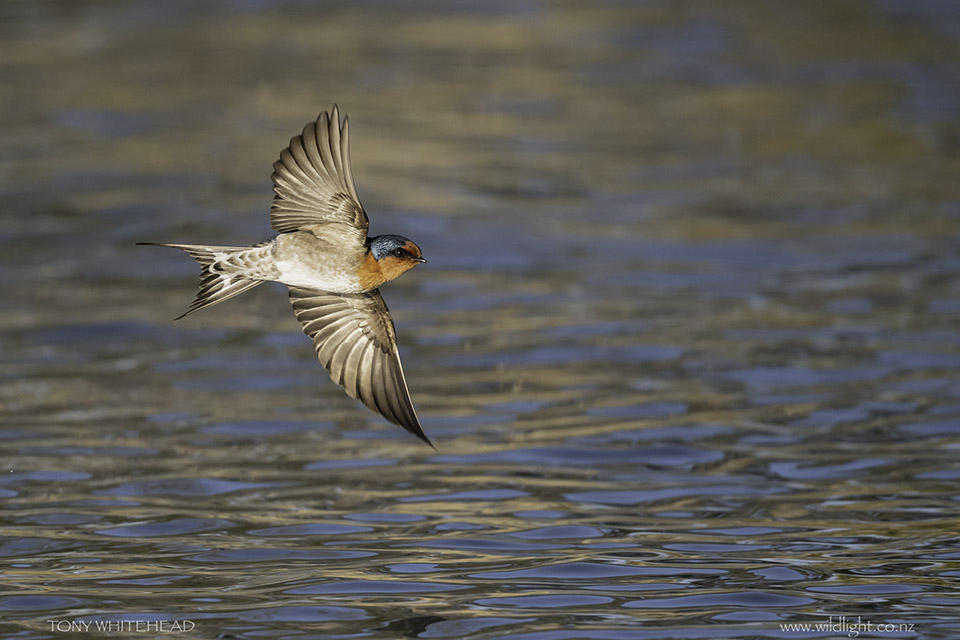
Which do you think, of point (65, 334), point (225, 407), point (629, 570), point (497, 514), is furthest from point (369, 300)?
point (65, 334)

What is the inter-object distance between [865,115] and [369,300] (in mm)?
14333

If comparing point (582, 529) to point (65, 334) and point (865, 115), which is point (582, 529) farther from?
point (865, 115)

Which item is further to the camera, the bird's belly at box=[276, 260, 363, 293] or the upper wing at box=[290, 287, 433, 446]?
the upper wing at box=[290, 287, 433, 446]

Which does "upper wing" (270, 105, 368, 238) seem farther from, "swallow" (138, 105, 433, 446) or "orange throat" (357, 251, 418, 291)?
"orange throat" (357, 251, 418, 291)

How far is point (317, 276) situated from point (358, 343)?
0.62 metres

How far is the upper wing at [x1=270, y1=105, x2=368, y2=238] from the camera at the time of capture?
18.1 feet

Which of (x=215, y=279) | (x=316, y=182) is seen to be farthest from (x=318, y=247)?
(x=215, y=279)

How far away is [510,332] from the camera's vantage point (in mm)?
12234

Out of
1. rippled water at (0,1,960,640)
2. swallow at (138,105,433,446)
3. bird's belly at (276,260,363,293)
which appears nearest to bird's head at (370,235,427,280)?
swallow at (138,105,433,446)

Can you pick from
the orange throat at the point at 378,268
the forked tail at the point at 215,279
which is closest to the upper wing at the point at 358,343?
the orange throat at the point at 378,268

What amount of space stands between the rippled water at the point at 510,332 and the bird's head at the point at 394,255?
1824 mm

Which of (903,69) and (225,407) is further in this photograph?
(903,69)

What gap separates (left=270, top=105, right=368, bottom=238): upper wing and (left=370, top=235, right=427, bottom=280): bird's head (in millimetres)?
113

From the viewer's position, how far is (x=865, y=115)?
19375mm
